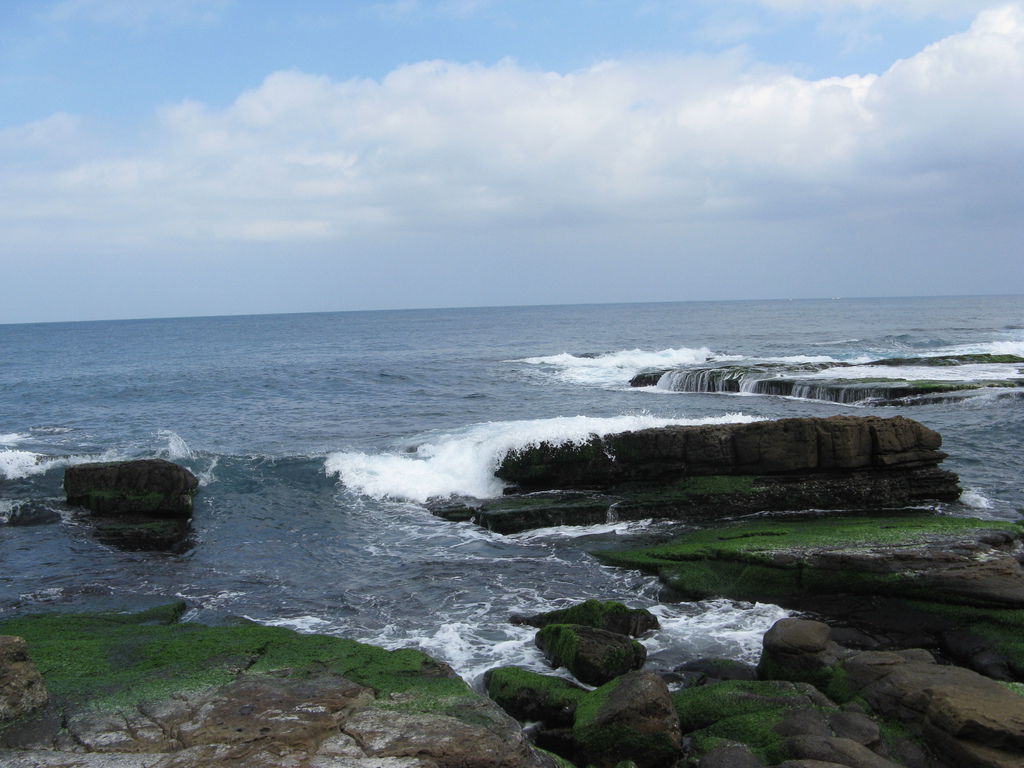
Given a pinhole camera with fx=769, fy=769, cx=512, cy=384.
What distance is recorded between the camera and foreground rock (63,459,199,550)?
59.1ft

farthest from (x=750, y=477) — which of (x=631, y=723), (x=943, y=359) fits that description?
(x=943, y=359)

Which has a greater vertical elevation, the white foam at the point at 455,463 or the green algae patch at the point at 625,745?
the white foam at the point at 455,463

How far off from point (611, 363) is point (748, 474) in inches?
1451

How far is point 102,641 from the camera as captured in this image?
10492 mm

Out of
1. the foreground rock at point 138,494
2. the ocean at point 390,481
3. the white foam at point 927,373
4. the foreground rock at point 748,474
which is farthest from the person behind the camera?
the white foam at point 927,373

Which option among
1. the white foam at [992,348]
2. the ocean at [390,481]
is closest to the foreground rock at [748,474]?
Result: the ocean at [390,481]

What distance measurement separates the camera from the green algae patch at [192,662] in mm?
8477

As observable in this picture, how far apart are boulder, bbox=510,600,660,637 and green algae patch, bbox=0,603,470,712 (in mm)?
2894

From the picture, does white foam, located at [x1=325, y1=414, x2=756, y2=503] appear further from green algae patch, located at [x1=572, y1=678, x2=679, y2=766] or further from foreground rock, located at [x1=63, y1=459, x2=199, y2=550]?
green algae patch, located at [x1=572, y1=678, x2=679, y2=766]

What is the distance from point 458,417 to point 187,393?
19446 mm

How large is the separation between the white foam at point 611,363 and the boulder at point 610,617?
1264 inches

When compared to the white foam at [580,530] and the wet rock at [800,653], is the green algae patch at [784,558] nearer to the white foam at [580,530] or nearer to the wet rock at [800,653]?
the white foam at [580,530]

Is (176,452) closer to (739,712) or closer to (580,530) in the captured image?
(580,530)

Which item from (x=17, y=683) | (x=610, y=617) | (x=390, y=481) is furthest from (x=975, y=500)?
(x=17, y=683)
